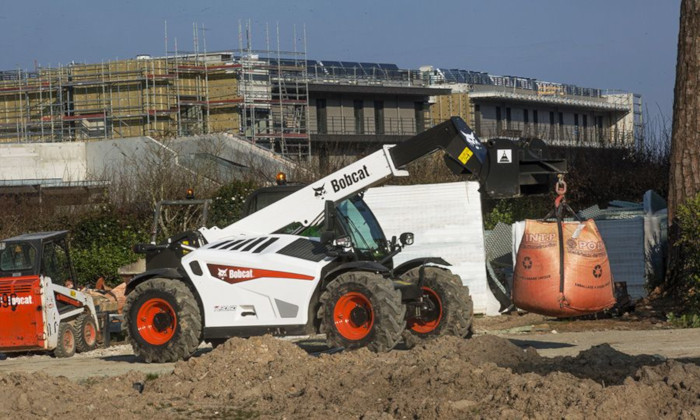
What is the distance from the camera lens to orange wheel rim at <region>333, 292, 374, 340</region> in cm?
1440

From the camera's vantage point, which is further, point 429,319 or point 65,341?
point 65,341

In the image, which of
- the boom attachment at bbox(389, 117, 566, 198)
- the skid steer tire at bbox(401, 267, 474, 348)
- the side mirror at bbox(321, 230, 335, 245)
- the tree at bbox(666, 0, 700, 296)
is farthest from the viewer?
the tree at bbox(666, 0, 700, 296)

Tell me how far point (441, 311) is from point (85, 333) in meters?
7.32

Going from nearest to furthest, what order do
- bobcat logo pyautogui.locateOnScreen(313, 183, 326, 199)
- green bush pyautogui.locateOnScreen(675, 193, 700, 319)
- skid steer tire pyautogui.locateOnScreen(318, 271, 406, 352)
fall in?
skid steer tire pyautogui.locateOnScreen(318, 271, 406, 352) → bobcat logo pyautogui.locateOnScreen(313, 183, 326, 199) → green bush pyautogui.locateOnScreen(675, 193, 700, 319)

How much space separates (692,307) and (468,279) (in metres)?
4.75

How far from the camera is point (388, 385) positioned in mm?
11148

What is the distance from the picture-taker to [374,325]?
561 inches

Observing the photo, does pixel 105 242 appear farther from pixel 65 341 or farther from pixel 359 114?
pixel 359 114

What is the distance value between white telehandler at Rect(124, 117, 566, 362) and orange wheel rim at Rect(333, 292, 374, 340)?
0.5 inches

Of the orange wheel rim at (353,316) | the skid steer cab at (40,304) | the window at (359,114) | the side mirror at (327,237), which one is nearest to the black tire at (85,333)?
the skid steer cab at (40,304)

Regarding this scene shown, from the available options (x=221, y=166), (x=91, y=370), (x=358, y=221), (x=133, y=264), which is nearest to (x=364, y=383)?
(x=358, y=221)

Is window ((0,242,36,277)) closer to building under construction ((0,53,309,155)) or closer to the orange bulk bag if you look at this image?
the orange bulk bag

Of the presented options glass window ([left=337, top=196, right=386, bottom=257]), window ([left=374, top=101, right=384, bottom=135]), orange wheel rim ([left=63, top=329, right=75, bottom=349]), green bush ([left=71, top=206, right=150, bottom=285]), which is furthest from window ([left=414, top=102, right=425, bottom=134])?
glass window ([left=337, top=196, right=386, bottom=257])

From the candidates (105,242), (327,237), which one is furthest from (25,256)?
(105,242)
